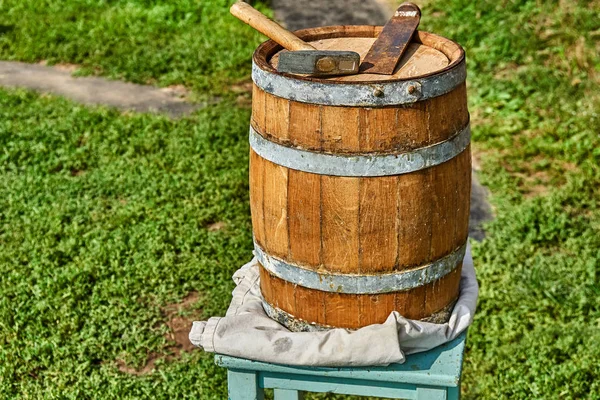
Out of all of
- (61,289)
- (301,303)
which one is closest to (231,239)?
(61,289)

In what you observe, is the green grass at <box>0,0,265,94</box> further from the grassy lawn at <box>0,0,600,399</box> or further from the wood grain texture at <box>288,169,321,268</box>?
the wood grain texture at <box>288,169,321,268</box>

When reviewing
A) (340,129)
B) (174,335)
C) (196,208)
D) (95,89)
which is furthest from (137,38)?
(340,129)

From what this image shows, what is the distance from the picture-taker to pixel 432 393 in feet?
8.59

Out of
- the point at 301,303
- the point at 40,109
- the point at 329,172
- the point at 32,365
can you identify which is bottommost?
the point at 32,365

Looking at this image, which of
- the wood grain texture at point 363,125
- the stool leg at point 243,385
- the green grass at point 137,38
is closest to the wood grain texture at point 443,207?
the wood grain texture at point 363,125

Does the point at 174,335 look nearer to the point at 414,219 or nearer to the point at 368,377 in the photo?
the point at 368,377

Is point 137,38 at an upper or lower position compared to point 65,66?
upper

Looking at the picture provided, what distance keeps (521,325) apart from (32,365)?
2.42m

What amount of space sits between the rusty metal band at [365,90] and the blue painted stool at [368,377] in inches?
32.6

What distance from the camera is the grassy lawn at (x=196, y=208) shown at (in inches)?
158

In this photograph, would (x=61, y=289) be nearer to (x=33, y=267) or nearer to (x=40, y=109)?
(x=33, y=267)

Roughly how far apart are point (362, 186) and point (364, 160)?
0.26 feet

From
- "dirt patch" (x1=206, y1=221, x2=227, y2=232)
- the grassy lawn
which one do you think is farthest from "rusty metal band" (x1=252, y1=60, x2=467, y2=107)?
"dirt patch" (x1=206, y1=221, x2=227, y2=232)

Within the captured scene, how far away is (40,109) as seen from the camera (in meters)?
6.51
